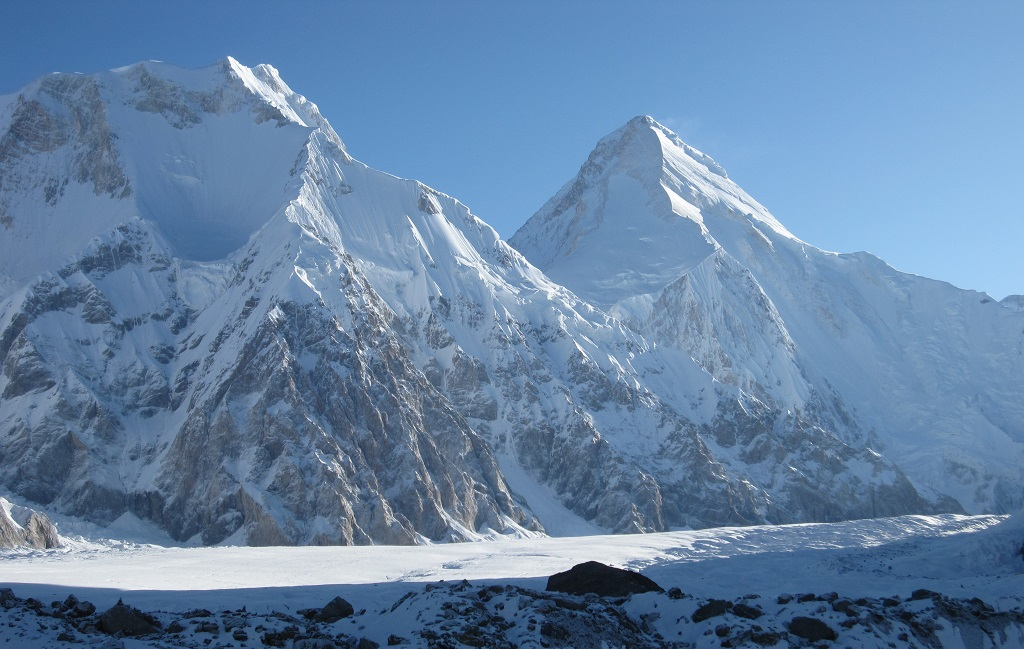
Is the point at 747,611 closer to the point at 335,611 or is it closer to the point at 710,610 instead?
the point at 710,610

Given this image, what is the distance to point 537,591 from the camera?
42188mm

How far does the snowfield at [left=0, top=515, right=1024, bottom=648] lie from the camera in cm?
3434

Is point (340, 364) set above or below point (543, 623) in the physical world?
above

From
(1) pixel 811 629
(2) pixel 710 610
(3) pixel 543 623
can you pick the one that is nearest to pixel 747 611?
(2) pixel 710 610

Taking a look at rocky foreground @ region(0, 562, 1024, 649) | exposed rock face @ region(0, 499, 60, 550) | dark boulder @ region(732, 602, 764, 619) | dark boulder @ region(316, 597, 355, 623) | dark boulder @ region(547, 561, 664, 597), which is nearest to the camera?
rocky foreground @ region(0, 562, 1024, 649)

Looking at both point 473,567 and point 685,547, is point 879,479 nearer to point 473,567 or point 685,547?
point 685,547

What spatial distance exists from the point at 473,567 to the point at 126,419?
64.5 metres

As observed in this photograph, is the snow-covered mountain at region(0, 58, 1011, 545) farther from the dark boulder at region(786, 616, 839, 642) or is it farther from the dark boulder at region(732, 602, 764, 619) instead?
the dark boulder at region(786, 616, 839, 642)

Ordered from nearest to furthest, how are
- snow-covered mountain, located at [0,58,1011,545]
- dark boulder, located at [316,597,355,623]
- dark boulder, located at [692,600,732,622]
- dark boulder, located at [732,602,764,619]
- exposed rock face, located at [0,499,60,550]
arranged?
1. dark boulder, located at [692,600,732,622]
2. dark boulder, located at [316,597,355,623]
3. dark boulder, located at [732,602,764,619]
4. exposed rock face, located at [0,499,60,550]
5. snow-covered mountain, located at [0,58,1011,545]

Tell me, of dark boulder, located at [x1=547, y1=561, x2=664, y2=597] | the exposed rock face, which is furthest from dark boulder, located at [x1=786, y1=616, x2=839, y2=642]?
the exposed rock face

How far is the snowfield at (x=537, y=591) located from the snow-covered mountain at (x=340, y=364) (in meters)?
18.8

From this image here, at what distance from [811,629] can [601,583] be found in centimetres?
1022

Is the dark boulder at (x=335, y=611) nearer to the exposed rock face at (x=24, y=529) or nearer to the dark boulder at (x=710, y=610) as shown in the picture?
the dark boulder at (x=710, y=610)

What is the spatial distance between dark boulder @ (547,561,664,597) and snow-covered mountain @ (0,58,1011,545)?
6086 centimetres
